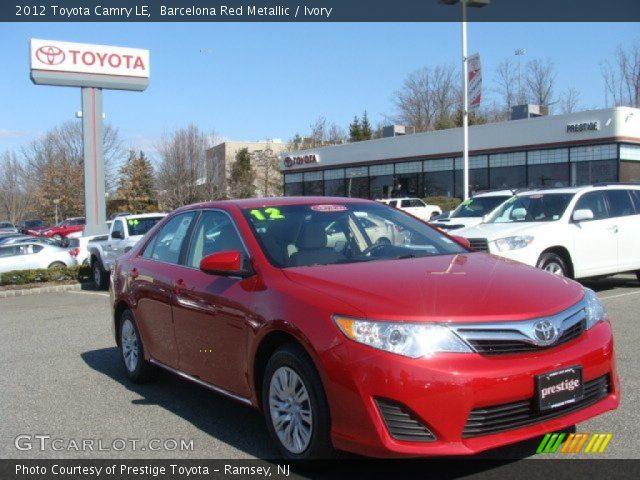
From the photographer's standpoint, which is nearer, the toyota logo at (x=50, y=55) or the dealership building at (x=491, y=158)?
the toyota logo at (x=50, y=55)

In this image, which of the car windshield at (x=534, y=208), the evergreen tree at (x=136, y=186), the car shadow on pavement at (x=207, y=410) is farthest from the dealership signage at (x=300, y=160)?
the car shadow on pavement at (x=207, y=410)

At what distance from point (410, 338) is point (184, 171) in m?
49.8

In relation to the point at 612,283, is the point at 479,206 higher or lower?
higher

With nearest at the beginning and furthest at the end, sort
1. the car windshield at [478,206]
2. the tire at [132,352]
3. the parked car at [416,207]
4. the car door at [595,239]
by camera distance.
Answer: the tire at [132,352]
the car door at [595,239]
the car windshield at [478,206]
the parked car at [416,207]

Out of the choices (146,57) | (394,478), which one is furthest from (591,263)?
(146,57)

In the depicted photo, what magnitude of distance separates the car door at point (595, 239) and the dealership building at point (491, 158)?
52.7 feet

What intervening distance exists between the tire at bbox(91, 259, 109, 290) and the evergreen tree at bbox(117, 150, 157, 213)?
4375 centimetres

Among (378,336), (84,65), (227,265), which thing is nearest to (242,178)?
(84,65)

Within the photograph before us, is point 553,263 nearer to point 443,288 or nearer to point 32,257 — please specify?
point 443,288

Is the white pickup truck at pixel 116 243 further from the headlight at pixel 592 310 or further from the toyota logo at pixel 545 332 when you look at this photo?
the toyota logo at pixel 545 332

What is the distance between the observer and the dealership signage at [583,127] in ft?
104

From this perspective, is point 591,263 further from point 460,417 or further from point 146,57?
point 146,57

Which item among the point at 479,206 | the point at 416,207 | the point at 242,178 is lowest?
the point at 479,206

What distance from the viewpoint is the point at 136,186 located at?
201 ft
